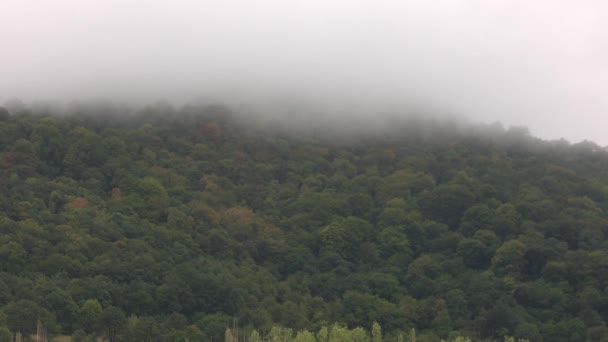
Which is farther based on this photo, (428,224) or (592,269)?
(428,224)

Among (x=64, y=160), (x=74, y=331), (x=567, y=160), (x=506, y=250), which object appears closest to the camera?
(x=74, y=331)

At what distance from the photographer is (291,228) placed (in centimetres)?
12200

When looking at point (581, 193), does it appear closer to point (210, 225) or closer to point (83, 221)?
point (210, 225)

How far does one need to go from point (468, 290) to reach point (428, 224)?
13.1 metres

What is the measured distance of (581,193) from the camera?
127688 mm

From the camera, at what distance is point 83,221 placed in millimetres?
112875

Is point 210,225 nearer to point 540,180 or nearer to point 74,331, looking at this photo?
point 74,331

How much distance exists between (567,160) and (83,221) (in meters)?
50.2

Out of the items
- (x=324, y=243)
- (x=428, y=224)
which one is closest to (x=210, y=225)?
(x=324, y=243)

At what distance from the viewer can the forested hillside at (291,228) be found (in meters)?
105

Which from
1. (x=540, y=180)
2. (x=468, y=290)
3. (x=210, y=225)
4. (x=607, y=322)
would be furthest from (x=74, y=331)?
(x=540, y=180)

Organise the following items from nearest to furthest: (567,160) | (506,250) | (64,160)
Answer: (506,250) < (64,160) < (567,160)

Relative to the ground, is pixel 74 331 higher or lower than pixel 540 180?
lower

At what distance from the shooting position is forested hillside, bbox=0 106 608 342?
104625 mm
